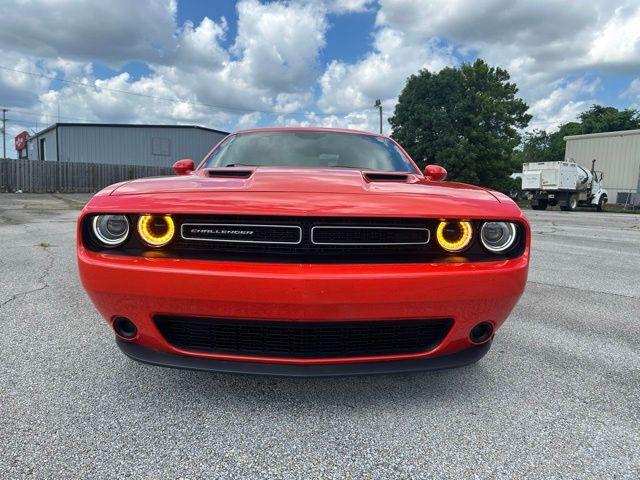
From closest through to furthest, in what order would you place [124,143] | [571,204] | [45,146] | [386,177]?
[386,177] → [571,204] → [124,143] → [45,146]

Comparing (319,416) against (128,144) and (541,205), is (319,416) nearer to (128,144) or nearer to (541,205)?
(541,205)

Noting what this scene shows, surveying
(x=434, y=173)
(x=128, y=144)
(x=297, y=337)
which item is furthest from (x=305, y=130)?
(x=128, y=144)

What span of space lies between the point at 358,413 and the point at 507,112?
36.1 meters

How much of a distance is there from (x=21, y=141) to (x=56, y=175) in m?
27.9

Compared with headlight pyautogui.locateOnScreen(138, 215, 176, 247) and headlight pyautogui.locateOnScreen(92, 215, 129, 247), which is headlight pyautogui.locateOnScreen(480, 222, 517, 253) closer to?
headlight pyautogui.locateOnScreen(138, 215, 176, 247)

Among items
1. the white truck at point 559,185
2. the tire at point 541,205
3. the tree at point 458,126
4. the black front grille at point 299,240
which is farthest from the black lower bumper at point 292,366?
the tree at point 458,126

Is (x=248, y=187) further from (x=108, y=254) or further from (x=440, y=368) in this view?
(x=440, y=368)

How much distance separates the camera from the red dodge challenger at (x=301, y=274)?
1515 mm

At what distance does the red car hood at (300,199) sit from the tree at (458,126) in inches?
1111

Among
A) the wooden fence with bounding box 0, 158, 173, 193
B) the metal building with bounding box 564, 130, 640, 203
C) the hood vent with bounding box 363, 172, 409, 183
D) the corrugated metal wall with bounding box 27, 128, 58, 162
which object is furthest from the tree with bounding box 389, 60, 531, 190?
the hood vent with bounding box 363, 172, 409, 183

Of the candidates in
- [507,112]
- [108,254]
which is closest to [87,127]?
[507,112]

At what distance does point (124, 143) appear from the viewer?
31.7 metres

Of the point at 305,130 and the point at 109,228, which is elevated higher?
the point at 305,130

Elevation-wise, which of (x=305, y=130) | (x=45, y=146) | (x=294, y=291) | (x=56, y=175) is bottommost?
(x=294, y=291)
